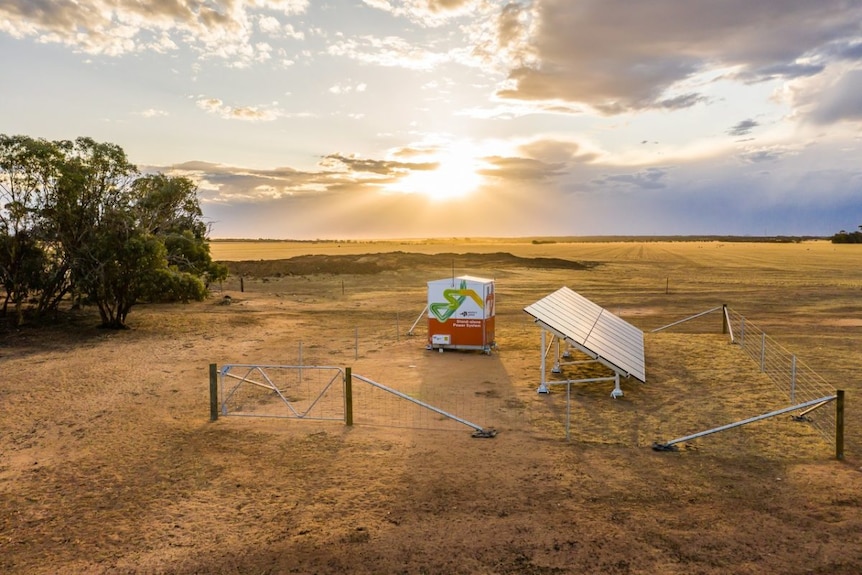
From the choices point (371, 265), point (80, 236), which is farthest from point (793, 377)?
point (371, 265)

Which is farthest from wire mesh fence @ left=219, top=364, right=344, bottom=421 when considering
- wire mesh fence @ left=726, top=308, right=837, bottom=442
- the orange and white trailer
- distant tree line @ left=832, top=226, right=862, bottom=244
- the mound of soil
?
distant tree line @ left=832, top=226, right=862, bottom=244

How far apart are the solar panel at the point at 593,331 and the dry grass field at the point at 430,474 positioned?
45.7 inches

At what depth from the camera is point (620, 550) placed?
930cm

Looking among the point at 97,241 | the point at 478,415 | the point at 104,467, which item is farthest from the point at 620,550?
the point at 97,241

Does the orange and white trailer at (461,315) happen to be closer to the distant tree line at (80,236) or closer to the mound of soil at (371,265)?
the distant tree line at (80,236)

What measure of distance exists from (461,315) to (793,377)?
14.4 metres

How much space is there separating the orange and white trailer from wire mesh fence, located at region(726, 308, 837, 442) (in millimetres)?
11971

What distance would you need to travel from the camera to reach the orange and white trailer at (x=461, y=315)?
27234 millimetres

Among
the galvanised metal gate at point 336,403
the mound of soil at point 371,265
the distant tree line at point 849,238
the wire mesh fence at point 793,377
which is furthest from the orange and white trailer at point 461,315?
the distant tree line at point 849,238

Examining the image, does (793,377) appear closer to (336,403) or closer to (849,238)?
(336,403)

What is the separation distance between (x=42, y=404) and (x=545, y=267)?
3017 inches

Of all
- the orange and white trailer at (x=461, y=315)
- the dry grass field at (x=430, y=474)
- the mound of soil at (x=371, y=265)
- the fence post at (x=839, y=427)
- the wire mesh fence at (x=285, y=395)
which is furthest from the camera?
the mound of soil at (x=371, y=265)

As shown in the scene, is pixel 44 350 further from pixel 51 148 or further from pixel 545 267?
pixel 545 267

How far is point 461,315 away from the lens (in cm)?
2748
